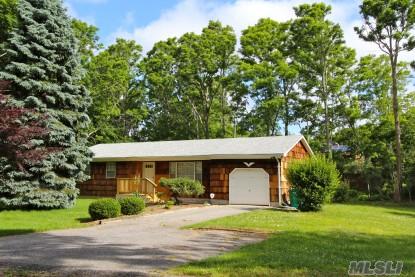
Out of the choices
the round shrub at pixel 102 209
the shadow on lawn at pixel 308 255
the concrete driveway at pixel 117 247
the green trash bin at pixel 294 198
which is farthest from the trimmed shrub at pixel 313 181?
the round shrub at pixel 102 209

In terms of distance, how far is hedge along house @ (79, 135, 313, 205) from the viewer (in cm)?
2103

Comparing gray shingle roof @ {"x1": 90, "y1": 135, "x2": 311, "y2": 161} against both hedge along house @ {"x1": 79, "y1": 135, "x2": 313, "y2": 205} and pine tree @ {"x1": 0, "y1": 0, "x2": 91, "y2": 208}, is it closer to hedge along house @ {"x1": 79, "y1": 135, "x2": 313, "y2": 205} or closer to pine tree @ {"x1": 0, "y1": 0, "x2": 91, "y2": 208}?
hedge along house @ {"x1": 79, "y1": 135, "x2": 313, "y2": 205}

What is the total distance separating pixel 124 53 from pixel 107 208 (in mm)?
35018

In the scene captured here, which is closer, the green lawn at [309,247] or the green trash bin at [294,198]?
the green lawn at [309,247]

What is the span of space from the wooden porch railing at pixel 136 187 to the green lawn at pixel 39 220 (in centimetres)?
443

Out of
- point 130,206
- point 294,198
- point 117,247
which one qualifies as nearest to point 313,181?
point 294,198

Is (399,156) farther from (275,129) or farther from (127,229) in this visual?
(127,229)

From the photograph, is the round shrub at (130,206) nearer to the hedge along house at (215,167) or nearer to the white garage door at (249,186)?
the hedge along house at (215,167)

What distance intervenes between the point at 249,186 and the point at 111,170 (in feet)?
34.5

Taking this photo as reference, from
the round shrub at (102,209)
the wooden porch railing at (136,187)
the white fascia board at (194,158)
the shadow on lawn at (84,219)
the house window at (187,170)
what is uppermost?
the white fascia board at (194,158)

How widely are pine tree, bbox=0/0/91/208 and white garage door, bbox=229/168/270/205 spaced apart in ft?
26.3

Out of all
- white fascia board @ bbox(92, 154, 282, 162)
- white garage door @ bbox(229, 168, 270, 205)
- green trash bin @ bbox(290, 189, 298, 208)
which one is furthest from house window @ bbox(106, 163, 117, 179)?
green trash bin @ bbox(290, 189, 298, 208)

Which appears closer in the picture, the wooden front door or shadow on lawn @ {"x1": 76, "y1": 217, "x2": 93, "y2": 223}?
shadow on lawn @ {"x1": 76, "y1": 217, "x2": 93, "y2": 223}

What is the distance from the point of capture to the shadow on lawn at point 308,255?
6.87 meters
